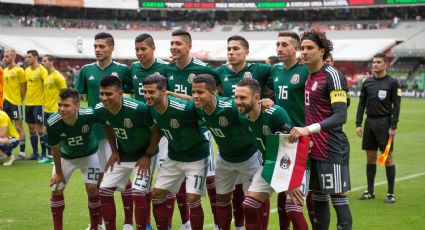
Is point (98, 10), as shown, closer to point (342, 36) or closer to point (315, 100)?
point (342, 36)

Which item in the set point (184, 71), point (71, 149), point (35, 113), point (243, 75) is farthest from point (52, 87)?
point (243, 75)

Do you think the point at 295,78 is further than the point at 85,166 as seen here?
No

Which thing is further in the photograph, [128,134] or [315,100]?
[128,134]

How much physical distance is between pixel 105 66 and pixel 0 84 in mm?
3823

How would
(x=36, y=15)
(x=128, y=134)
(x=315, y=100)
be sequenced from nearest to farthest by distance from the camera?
1. (x=315, y=100)
2. (x=128, y=134)
3. (x=36, y=15)

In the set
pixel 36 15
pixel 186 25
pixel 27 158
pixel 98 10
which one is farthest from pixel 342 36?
pixel 27 158

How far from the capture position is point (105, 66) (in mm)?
7879

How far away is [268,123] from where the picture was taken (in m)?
5.96

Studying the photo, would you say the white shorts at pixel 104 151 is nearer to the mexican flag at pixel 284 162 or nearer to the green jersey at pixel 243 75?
the green jersey at pixel 243 75

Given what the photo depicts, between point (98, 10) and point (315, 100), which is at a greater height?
point (98, 10)

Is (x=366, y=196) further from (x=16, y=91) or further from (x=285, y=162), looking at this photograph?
(x=16, y=91)

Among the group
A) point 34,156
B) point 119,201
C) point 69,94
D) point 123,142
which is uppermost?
point 69,94

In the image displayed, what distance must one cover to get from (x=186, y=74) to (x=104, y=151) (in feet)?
4.90

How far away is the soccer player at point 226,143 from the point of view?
20.8ft
